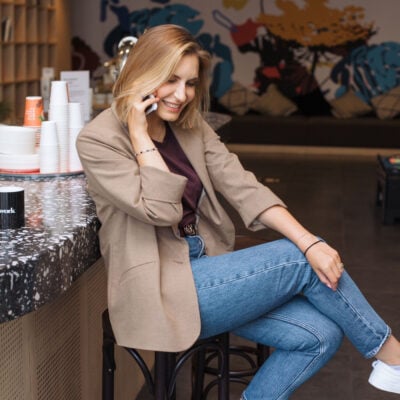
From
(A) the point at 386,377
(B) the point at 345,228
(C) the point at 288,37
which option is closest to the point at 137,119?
(A) the point at 386,377

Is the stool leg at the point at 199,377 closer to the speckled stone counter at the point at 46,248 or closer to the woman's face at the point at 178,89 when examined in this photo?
the speckled stone counter at the point at 46,248

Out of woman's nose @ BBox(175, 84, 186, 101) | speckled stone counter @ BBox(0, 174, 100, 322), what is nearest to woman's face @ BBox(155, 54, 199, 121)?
woman's nose @ BBox(175, 84, 186, 101)

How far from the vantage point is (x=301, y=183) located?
28.3 ft

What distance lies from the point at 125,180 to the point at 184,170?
322 mm

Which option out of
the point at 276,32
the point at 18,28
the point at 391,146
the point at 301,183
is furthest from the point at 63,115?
the point at 276,32

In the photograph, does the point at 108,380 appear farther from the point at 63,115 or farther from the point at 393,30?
the point at 393,30

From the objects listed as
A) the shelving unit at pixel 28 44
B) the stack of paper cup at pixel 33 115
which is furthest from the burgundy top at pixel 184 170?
the shelving unit at pixel 28 44

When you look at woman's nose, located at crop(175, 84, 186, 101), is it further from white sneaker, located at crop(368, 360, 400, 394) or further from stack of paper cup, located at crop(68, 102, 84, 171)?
white sneaker, located at crop(368, 360, 400, 394)

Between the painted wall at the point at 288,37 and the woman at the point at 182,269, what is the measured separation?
32.4 ft

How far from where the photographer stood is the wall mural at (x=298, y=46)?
11.9 meters

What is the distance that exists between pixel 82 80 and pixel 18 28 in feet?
21.1

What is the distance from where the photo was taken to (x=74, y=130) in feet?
9.70

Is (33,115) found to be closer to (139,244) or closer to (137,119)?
(137,119)

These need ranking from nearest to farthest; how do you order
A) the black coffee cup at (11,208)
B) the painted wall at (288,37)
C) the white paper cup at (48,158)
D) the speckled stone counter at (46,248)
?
the speckled stone counter at (46,248), the black coffee cup at (11,208), the white paper cup at (48,158), the painted wall at (288,37)
